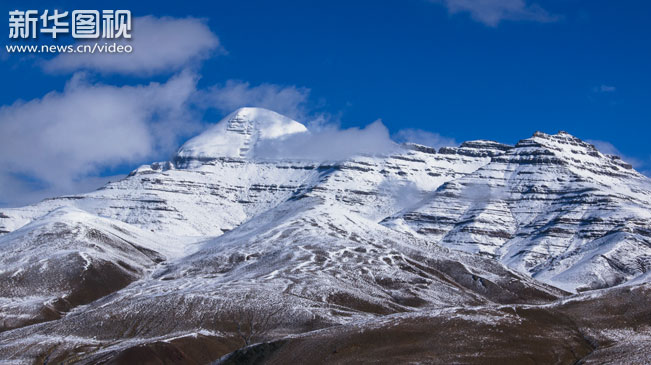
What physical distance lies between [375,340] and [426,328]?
22.7 feet

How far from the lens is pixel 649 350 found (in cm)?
9581

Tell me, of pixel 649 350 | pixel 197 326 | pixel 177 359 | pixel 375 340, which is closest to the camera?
pixel 649 350

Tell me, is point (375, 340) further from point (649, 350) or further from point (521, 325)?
point (649, 350)

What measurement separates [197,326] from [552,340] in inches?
4024

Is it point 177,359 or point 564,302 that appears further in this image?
point 177,359

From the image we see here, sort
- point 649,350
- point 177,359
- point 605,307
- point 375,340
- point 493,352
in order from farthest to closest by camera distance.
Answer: point 177,359 < point 605,307 < point 375,340 < point 493,352 < point 649,350

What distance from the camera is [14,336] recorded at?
194 m

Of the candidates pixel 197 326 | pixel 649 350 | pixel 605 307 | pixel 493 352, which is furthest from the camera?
pixel 197 326

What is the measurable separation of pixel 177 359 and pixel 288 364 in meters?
42.7

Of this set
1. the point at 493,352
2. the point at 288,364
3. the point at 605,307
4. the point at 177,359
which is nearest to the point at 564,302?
the point at 605,307

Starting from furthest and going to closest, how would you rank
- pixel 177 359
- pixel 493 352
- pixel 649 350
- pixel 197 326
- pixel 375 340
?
pixel 197 326 → pixel 177 359 → pixel 375 340 → pixel 493 352 → pixel 649 350

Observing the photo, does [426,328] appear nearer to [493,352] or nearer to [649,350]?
[493,352]

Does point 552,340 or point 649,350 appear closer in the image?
point 649,350

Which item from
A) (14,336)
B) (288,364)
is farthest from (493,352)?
(14,336)
